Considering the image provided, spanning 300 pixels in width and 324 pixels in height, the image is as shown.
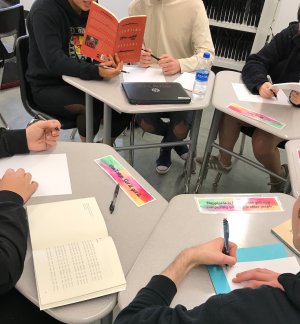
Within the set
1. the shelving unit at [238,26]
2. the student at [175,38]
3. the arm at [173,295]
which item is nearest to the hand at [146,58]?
the student at [175,38]

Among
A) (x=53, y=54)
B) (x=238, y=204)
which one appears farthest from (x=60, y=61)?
(x=238, y=204)

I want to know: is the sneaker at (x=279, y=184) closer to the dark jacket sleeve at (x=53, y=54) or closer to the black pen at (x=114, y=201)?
the dark jacket sleeve at (x=53, y=54)

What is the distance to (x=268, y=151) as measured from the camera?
2096 mm

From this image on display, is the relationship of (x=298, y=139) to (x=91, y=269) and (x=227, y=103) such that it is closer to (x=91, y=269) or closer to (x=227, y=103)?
(x=227, y=103)

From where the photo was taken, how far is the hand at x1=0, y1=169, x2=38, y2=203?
992 millimetres

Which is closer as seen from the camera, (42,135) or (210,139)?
(42,135)

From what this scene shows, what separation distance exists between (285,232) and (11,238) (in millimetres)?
755

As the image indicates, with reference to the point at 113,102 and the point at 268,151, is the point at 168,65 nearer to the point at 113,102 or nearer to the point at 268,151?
the point at 113,102

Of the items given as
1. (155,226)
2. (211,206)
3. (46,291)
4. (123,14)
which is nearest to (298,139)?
(211,206)

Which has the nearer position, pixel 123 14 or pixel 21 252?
pixel 21 252

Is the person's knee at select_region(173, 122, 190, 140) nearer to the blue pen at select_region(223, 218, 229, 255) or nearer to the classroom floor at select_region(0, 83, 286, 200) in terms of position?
the classroom floor at select_region(0, 83, 286, 200)

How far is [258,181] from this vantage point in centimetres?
254

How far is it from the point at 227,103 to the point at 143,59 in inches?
22.9

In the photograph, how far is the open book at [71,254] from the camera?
0.77 meters
